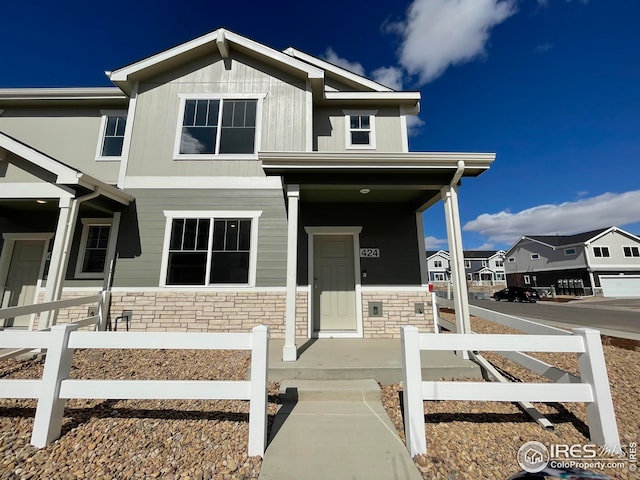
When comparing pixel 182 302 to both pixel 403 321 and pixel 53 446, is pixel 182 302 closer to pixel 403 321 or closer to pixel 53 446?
pixel 53 446

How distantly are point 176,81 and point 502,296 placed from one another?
96.8 ft

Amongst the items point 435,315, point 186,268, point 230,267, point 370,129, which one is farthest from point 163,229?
point 435,315

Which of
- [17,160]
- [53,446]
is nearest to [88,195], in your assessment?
[17,160]

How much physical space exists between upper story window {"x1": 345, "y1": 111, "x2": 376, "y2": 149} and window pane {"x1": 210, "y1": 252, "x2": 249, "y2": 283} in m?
3.99

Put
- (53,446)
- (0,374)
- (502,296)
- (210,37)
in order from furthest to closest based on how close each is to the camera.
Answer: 1. (502,296)
2. (210,37)
3. (0,374)
4. (53,446)

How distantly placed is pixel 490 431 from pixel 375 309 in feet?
10.6

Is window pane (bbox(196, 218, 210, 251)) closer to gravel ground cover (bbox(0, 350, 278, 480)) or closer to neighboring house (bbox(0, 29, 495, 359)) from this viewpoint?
neighboring house (bbox(0, 29, 495, 359))

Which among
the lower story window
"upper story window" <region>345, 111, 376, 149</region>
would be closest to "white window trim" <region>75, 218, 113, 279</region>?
the lower story window

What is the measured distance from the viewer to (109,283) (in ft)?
19.0

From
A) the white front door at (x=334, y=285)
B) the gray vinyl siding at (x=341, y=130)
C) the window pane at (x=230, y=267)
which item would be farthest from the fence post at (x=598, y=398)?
the gray vinyl siding at (x=341, y=130)

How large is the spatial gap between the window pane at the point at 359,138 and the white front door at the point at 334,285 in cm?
267

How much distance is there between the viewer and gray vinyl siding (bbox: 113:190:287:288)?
5.83 m

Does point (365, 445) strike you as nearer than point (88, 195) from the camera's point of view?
Yes

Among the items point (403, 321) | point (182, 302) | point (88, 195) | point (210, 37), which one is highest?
point (210, 37)
